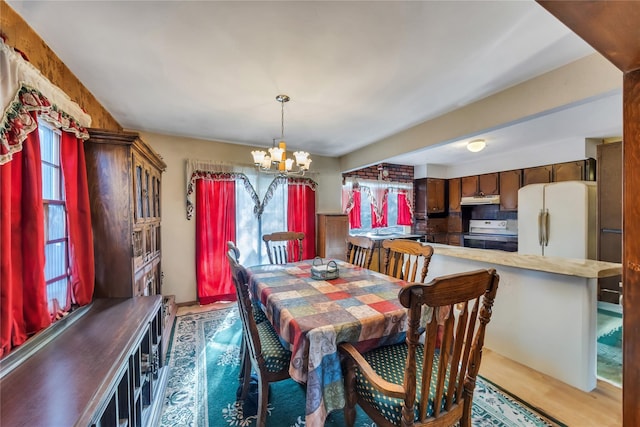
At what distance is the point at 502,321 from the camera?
2.34 m

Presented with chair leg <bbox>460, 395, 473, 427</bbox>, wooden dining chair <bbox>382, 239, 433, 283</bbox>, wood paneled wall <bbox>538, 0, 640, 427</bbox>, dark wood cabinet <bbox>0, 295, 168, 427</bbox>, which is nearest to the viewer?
wood paneled wall <bbox>538, 0, 640, 427</bbox>

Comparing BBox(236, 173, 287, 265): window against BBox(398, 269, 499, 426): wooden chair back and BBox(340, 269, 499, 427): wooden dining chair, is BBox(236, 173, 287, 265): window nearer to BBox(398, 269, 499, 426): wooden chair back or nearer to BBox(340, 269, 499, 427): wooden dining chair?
BBox(340, 269, 499, 427): wooden dining chair

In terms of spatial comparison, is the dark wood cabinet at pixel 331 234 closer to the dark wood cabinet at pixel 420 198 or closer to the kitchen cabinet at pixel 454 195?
the dark wood cabinet at pixel 420 198

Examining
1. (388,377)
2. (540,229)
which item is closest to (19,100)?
(388,377)

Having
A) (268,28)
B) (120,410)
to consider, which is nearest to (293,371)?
(120,410)

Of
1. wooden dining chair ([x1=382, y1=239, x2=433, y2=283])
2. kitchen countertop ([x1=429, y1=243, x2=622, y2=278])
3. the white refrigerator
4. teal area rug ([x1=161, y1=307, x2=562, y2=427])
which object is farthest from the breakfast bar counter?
the white refrigerator

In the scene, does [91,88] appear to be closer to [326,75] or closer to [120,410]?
[326,75]

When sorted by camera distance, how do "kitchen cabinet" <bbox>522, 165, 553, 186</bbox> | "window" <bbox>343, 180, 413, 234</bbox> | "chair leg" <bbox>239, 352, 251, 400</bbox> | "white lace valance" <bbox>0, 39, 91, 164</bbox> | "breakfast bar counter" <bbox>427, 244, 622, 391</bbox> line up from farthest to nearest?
"window" <bbox>343, 180, 413, 234</bbox>
"kitchen cabinet" <bbox>522, 165, 553, 186</bbox>
"breakfast bar counter" <bbox>427, 244, 622, 391</bbox>
"chair leg" <bbox>239, 352, 251, 400</bbox>
"white lace valance" <bbox>0, 39, 91, 164</bbox>

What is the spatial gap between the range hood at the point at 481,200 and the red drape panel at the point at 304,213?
3.21 meters

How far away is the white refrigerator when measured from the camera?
305 cm

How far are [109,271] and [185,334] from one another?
1.20 metres

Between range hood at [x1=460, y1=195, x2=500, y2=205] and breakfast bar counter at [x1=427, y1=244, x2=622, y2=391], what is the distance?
2.92 metres

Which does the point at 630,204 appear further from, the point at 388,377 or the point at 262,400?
the point at 262,400

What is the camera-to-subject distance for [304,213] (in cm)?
425
